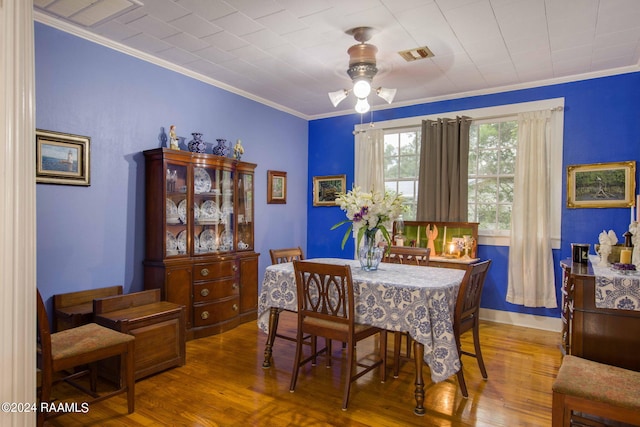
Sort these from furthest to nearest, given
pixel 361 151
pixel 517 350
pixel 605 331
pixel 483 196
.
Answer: pixel 361 151 → pixel 483 196 → pixel 517 350 → pixel 605 331

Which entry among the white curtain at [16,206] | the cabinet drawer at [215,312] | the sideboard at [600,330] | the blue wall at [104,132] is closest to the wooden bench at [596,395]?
the sideboard at [600,330]

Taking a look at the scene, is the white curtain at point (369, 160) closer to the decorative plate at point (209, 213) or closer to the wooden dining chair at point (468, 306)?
the decorative plate at point (209, 213)

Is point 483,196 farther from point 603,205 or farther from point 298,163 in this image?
point 298,163

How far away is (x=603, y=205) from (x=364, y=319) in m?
2.98

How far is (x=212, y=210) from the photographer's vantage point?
3.96 meters

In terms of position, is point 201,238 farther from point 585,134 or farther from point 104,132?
point 585,134

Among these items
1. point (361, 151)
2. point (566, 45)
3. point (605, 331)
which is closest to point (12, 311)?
point (605, 331)

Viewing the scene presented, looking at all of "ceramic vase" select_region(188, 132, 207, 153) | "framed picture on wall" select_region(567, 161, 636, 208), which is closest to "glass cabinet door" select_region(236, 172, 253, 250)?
"ceramic vase" select_region(188, 132, 207, 153)

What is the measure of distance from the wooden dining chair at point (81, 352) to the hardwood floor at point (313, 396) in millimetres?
181

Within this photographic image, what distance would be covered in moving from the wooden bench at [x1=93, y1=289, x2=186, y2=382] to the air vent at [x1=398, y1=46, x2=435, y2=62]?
9.61 feet

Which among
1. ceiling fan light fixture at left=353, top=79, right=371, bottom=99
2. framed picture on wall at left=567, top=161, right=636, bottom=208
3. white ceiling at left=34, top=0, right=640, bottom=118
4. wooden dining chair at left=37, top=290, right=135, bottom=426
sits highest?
white ceiling at left=34, top=0, right=640, bottom=118

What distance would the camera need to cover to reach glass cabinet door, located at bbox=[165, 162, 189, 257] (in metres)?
3.53

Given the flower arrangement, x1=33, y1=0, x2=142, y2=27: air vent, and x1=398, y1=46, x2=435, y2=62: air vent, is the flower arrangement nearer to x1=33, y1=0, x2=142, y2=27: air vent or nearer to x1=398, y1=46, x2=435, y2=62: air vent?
x1=398, y1=46, x2=435, y2=62: air vent

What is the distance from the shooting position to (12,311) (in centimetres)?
133
